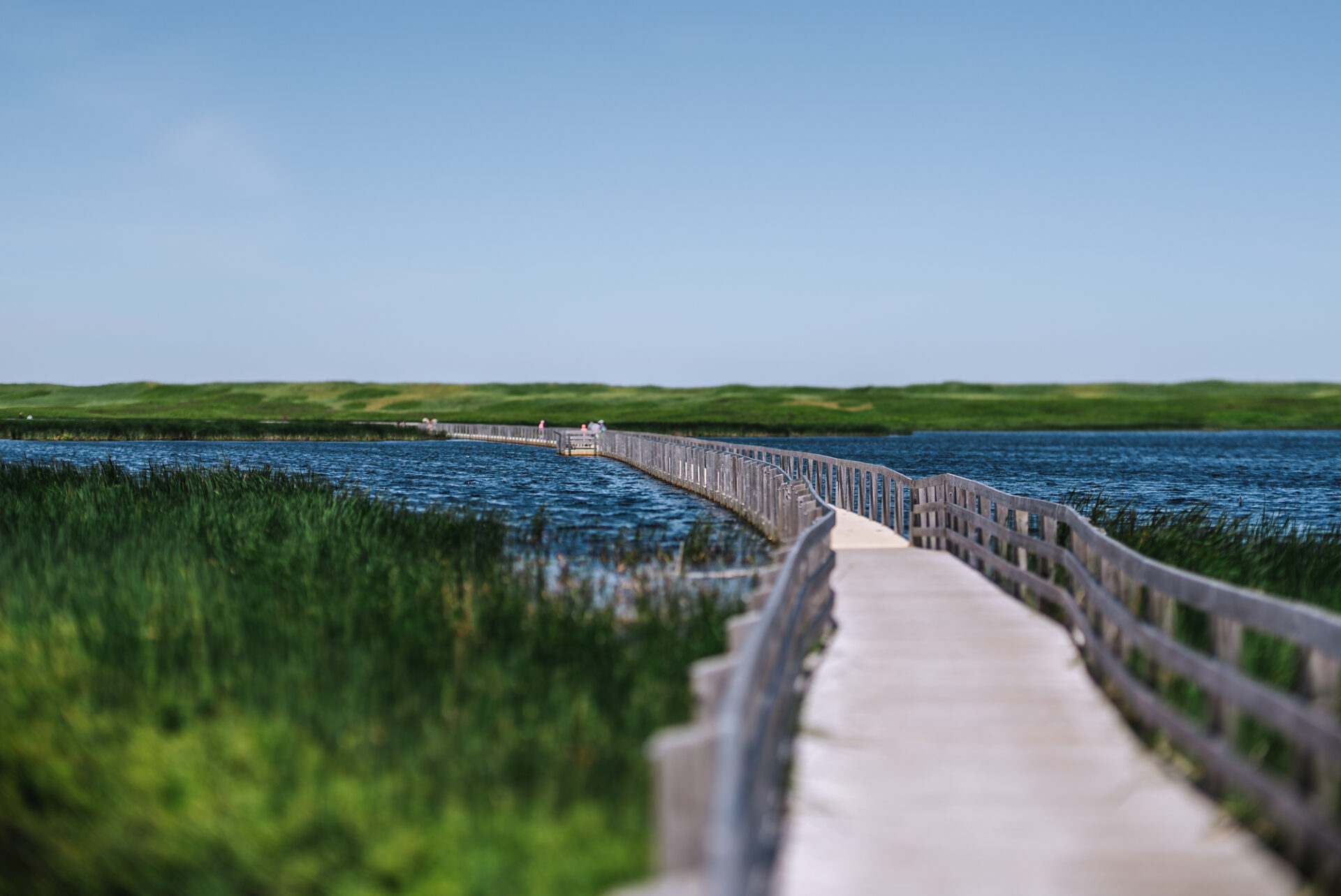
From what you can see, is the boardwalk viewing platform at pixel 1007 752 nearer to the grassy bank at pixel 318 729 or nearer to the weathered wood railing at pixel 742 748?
the weathered wood railing at pixel 742 748

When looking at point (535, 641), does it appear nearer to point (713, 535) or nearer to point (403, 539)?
point (403, 539)

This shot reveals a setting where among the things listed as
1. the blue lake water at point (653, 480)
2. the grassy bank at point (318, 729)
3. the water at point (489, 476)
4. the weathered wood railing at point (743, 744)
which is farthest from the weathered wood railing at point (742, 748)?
the blue lake water at point (653, 480)

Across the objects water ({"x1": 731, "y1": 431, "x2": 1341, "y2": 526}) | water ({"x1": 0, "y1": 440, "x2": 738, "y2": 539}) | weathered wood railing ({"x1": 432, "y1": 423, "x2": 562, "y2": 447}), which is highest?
weathered wood railing ({"x1": 432, "y1": 423, "x2": 562, "y2": 447})

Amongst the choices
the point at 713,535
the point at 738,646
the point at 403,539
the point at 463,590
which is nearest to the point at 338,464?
the point at 713,535

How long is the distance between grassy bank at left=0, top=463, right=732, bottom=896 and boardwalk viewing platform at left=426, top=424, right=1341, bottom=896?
2.77 ft

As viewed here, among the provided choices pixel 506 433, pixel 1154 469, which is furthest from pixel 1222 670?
pixel 506 433

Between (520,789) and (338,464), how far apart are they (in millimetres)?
61823

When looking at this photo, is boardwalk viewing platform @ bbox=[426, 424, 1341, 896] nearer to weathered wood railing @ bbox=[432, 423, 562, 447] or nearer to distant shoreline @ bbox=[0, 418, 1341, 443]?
weathered wood railing @ bbox=[432, 423, 562, 447]

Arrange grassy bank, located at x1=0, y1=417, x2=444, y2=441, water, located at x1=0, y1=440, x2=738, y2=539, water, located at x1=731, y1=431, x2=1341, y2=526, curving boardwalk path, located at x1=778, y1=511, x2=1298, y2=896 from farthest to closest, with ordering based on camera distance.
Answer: grassy bank, located at x1=0, y1=417, x2=444, y2=441, water, located at x1=731, y1=431, x2=1341, y2=526, water, located at x1=0, y1=440, x2=738, y2=539, curving boardwalk path, located at x1=778, y1=511, x2=1298, y2=896

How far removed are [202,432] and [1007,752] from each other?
110980mm

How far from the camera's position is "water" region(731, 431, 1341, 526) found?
4616cm

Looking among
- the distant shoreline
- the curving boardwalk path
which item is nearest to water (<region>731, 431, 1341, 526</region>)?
the distant shoreline

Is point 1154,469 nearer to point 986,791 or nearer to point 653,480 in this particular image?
point 653,480

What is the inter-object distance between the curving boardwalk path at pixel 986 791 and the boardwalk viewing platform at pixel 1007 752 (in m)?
0.02
